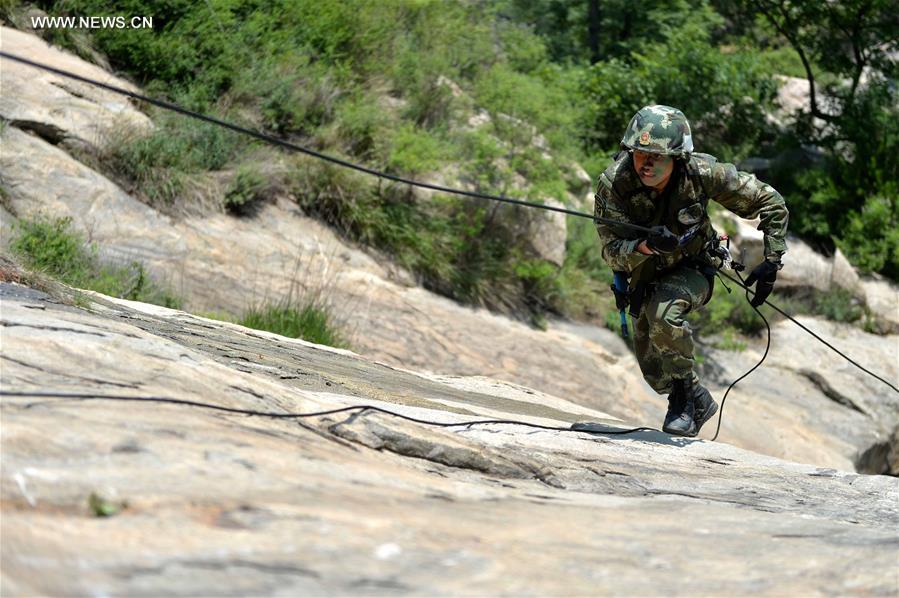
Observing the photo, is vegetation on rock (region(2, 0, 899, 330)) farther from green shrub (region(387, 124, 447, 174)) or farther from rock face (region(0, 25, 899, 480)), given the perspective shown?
rock face (region(0, 25, 899, 480))

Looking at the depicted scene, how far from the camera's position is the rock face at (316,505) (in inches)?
103

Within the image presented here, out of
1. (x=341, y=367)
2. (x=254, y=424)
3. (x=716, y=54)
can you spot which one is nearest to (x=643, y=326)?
(x=341, y=367)

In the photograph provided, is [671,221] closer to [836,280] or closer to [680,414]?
[680,414]

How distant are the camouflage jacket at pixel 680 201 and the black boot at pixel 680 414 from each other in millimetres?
803

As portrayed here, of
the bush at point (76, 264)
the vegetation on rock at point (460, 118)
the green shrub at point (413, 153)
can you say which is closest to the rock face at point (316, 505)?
the bush at point (76, 264)

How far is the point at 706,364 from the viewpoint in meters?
12.9

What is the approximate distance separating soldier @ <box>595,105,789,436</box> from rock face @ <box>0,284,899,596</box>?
1116 millimetres

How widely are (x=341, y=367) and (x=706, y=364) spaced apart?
24.0 feet

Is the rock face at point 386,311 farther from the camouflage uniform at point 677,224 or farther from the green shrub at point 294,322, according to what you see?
the camouflage uniform at point 677,224

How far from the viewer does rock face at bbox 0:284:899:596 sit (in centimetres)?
262

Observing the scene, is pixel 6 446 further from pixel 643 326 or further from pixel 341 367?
pixel 643 326

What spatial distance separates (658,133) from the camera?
5.53m

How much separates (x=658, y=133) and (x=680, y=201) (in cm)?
47

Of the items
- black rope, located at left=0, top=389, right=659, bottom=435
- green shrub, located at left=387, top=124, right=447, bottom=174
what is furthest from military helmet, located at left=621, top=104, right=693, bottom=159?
green shrub, located at left=387, top=124, right=447, bottom=174
